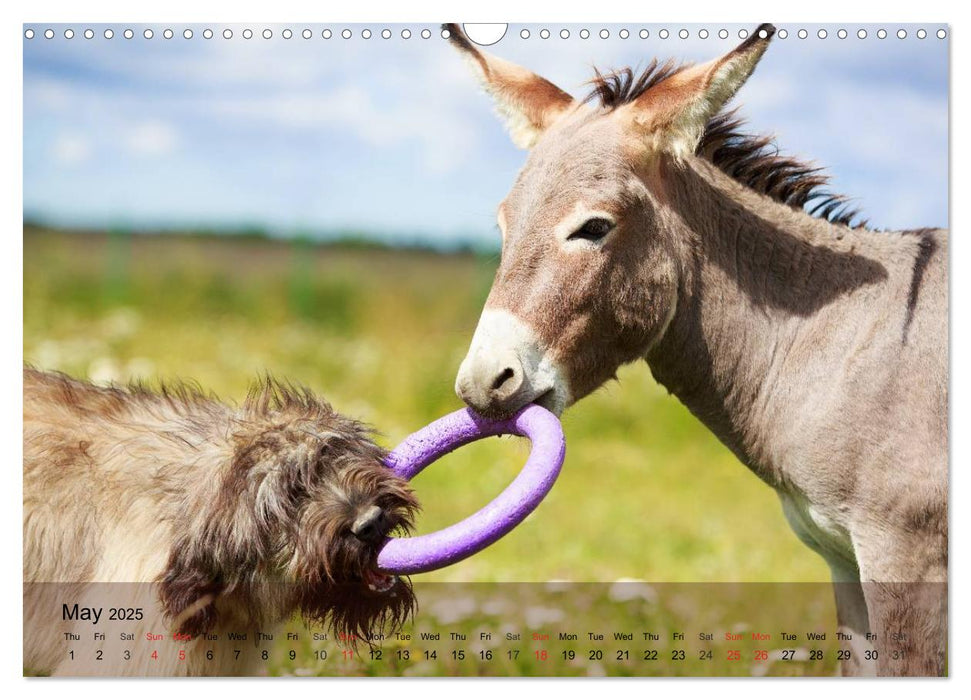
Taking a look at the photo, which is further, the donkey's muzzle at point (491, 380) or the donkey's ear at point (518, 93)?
the donkey's ear at point (518, 93)

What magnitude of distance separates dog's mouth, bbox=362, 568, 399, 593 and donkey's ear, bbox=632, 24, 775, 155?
79.6 inches

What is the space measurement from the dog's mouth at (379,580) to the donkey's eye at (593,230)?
1462 mm

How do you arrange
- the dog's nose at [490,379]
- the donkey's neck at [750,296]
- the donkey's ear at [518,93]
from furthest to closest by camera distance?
1. the donkey's ear at [518,93]
2. the donkey's neck at [750,296]
3. the dog's nose at [490,379]

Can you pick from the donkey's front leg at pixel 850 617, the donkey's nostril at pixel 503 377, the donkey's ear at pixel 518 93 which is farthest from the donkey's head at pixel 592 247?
the donkey's front leg at pixel 850 617

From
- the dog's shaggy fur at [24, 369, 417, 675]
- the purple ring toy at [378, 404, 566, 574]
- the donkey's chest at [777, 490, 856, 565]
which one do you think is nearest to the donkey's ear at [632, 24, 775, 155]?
the purple ring toy at [378, 404, 566, 574]

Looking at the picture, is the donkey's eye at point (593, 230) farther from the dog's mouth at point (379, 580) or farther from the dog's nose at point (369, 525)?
the dog's mouth at point (379, 580)

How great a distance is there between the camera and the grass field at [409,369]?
Result: 739 centimetres

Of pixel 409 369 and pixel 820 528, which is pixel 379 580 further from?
pixel 409 369

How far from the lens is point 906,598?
13.1 ft

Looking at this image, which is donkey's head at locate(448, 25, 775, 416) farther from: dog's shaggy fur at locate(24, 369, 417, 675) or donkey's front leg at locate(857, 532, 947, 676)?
donkey's front leg at locate(857, 532, 947, 676)

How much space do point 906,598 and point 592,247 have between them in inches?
71.5

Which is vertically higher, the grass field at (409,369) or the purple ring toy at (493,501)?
the grass field at (409,369)

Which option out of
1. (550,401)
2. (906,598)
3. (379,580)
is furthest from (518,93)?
(906,598)

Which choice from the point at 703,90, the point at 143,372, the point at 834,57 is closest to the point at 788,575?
the point at 834,57
